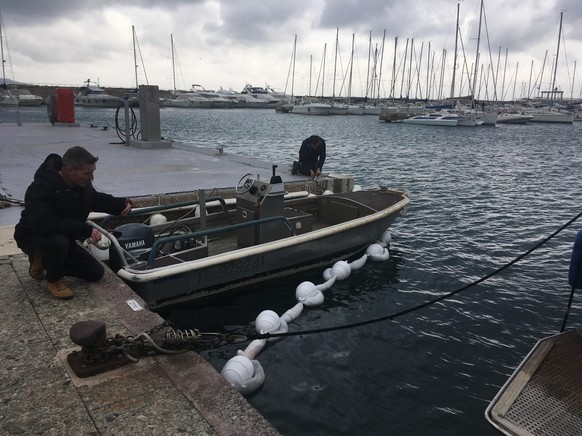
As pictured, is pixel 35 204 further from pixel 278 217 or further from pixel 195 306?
pixel 278 217

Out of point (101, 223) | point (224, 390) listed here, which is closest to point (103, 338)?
point (224, 390)

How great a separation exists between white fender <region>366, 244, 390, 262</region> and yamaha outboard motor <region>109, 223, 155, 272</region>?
4225 mm

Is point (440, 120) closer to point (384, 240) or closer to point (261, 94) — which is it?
point (384, 240)

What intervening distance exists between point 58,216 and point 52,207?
0.14m

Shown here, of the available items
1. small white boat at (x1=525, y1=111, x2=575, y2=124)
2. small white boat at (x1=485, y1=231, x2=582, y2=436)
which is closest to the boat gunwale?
small white boat at (x1=485, y1=231, x2=582, y2=436)

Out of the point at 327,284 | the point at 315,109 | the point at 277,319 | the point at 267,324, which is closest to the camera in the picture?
the point at 267,324

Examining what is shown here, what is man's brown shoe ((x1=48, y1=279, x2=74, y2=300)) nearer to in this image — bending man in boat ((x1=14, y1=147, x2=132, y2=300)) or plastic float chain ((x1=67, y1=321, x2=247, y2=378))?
bending man in boat ((x1=14, y1=147, x2=132, y2=300))

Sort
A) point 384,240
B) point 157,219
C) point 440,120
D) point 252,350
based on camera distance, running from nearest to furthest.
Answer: point 252,350, point 157,219, point 384,240, point 440,120

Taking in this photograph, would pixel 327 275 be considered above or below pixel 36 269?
below

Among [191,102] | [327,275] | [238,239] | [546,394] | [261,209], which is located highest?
[191,102]

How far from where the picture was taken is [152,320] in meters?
4.32

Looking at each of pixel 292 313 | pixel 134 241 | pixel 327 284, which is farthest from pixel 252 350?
pixel 327 284

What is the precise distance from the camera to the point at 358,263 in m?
8.37

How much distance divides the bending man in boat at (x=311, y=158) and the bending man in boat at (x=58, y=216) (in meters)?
7.62
